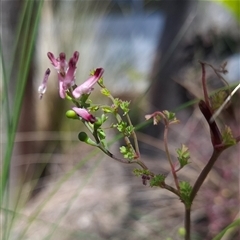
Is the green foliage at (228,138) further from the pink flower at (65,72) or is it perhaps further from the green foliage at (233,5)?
the green foliage at (233,5)

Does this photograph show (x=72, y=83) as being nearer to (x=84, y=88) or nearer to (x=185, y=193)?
(x=84, y=88)

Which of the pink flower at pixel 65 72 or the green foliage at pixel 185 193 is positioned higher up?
the pink flower at pixel 65 72

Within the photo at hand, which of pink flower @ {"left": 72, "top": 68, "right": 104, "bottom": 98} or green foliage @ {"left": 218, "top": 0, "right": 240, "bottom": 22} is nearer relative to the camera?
pink flower @ {"left": 72, "top": 68, "right": 104, "bottom": 98}

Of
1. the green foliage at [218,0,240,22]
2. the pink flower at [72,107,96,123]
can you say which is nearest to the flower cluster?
the pink flower at [72,107,96,123]

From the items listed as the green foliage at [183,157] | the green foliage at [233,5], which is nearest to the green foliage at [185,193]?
the green foliage at [183,157]

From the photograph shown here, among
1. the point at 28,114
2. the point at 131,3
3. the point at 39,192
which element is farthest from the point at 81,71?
the point at 39,192

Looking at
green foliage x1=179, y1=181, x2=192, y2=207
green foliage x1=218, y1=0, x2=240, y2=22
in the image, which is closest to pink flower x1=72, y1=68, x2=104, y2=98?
green foliage x1=179, y1=181, x2=192, y2=207

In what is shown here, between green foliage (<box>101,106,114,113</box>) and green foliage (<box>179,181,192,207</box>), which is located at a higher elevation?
green foliage (<box>101,106,114,113</box>)

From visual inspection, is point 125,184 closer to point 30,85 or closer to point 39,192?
point 39,192

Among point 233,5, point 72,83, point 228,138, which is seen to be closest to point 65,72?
point 72,83

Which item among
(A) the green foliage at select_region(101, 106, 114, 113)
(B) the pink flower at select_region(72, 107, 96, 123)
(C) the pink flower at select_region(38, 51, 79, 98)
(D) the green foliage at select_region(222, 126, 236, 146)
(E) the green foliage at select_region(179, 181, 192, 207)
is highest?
(C) the pink flower at select_region(38, 51, 79, 98)

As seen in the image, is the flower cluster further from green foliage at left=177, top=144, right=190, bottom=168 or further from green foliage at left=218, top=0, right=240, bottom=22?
green foliage at left=218, top=0, right=240, bottom=22
